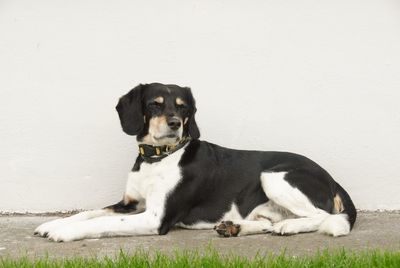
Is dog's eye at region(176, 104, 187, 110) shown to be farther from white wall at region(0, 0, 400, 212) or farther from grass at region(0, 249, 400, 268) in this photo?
grass at region(0, 249, 400, 268)

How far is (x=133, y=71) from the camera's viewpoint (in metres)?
5.13

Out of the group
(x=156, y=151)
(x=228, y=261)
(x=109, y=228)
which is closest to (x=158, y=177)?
(x=156, y=151)

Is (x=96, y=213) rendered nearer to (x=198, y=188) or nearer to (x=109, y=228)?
(x=109, y=228)

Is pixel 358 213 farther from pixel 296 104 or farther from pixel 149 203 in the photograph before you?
pixel 149 203

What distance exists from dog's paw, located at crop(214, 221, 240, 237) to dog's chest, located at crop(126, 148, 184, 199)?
0.46 m

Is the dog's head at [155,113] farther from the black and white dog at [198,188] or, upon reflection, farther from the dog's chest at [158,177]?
the dog's chest at [158,177]

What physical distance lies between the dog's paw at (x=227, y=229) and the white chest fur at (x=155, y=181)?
443 mm

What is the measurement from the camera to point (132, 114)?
14.8 feet

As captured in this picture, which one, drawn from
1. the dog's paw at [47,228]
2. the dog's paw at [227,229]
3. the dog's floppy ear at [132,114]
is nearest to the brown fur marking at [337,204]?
the dog's paw at [227,229]

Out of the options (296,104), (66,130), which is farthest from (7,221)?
(296,104)

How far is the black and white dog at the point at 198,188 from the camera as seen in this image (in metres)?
4.31

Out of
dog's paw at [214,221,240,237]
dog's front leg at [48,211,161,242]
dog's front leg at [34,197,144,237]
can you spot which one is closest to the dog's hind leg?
→ dog's paw at [214,221,240,237]

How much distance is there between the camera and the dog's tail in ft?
13.7

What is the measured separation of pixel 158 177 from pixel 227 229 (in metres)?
0.65
